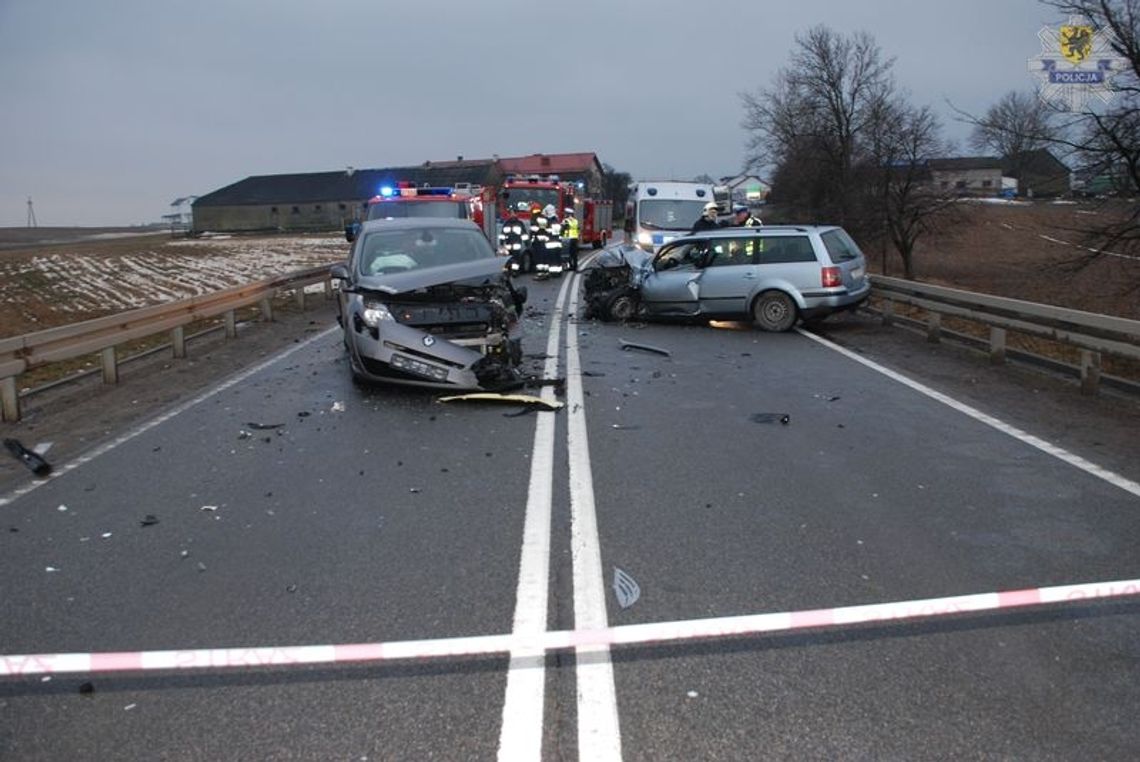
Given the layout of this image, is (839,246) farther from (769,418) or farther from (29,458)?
(29,458)

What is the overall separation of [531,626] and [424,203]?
54.3 feet

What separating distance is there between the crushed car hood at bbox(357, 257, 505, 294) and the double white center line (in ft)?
9.41

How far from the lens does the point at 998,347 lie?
1116 centimetres

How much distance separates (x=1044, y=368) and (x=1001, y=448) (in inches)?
158

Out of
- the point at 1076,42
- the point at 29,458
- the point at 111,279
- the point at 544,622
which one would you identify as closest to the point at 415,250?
the point at 29,458

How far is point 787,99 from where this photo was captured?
56.8 meters

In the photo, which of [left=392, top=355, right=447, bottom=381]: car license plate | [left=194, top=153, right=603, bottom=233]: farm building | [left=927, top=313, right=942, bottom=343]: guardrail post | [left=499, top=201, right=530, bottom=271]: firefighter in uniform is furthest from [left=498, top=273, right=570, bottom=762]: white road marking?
[left=194, top=153, right=603, bottom=233]: farm building

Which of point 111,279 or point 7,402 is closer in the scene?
point 7,402

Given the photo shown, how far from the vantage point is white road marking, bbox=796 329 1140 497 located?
20.4ft

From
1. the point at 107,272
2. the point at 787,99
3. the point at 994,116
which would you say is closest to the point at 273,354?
the point at 994,116

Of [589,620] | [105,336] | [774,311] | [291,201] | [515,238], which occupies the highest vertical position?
[291,201]

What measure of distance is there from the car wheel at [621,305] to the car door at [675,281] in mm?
226

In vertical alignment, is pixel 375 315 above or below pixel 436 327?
above

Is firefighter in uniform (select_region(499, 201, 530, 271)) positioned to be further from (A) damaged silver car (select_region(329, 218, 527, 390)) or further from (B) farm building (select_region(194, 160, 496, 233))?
(B) farm building (select_region(194, 160, 496, 233))
